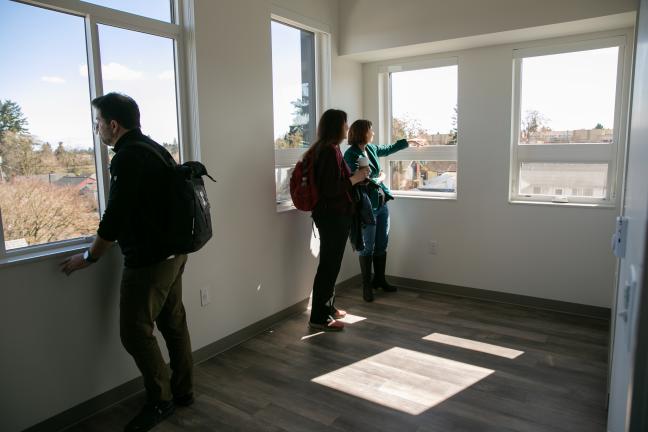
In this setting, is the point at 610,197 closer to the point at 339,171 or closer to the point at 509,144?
the point at 509,144

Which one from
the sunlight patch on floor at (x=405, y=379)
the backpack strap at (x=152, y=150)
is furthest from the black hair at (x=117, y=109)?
the sunlight patch on floor at (x=405, y=379)

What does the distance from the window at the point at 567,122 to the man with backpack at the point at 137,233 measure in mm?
2889

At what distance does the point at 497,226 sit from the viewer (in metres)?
4.01

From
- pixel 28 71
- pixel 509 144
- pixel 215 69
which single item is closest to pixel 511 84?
pixel 509 144

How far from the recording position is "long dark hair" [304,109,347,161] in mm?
3271

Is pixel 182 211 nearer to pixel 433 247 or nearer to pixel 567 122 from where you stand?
pixel 433 247

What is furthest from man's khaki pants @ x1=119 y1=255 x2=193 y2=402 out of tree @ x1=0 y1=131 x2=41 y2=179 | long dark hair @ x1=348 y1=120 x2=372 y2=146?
long dark hair @ x1=348 y1=120 x2=372 y2=146

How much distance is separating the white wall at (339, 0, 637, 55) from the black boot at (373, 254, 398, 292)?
6.05ft

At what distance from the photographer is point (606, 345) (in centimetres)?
315

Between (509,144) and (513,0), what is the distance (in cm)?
109

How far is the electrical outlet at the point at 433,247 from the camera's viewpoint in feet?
14.3

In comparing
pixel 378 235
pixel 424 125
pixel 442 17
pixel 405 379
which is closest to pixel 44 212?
pixel 405 379

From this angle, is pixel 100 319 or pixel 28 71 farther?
pixel 100 319

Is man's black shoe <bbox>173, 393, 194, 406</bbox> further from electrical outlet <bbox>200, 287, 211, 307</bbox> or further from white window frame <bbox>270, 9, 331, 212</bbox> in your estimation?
white window frame <bbox>270, 9, 331, 212</bbox>
